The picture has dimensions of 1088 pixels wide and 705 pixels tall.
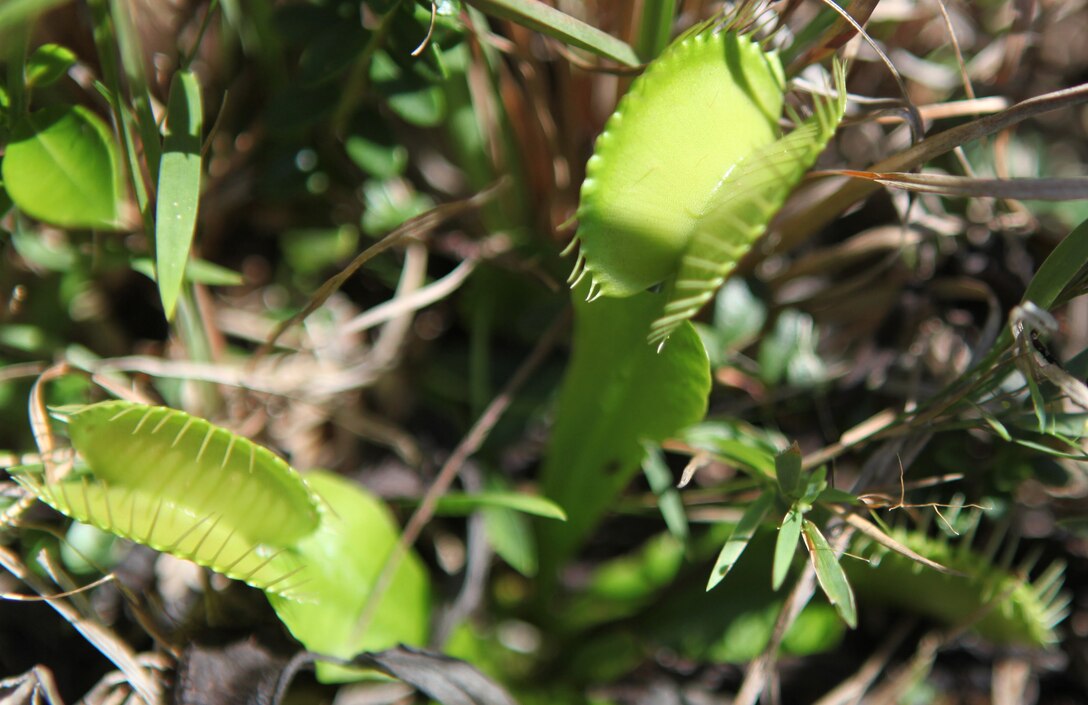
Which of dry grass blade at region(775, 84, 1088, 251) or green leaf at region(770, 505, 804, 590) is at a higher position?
dry grass blade at region(775, 84, 1088, 251)

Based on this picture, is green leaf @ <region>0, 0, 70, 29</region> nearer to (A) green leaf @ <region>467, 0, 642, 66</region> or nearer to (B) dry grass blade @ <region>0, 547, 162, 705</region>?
(A) green leaf @ <region>467, 0, 642, 66</region>

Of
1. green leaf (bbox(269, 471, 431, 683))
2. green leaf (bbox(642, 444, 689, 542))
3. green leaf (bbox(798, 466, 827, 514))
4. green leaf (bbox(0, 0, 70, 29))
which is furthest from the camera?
green leaf (bbox(642, 444, 689, 542))

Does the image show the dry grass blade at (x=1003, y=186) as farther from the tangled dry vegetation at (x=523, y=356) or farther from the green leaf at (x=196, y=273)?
the green leaf at (x=196, y=273)

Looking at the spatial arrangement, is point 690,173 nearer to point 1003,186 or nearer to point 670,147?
point 670,147

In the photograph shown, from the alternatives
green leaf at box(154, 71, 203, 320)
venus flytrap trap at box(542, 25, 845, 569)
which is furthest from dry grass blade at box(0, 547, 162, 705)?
venus flytrap trap at box(542, 25, 845, 569)

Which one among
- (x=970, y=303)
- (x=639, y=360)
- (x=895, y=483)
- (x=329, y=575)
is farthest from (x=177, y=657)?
(x=970, y=303)

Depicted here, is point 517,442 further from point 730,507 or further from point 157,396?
point 157,396

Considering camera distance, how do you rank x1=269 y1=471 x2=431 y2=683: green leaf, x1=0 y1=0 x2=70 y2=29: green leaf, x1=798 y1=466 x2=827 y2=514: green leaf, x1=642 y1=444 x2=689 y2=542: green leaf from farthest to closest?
x1=642 y1=444 x2=689 y2=542: green leaf → x1=269 y1=471 x2=431 y2=683: green leaf → x1=798 y1=466 x2=827 y2=514: green leaf → x1=0 y1=0 x2=70 y2=29: green leaf
